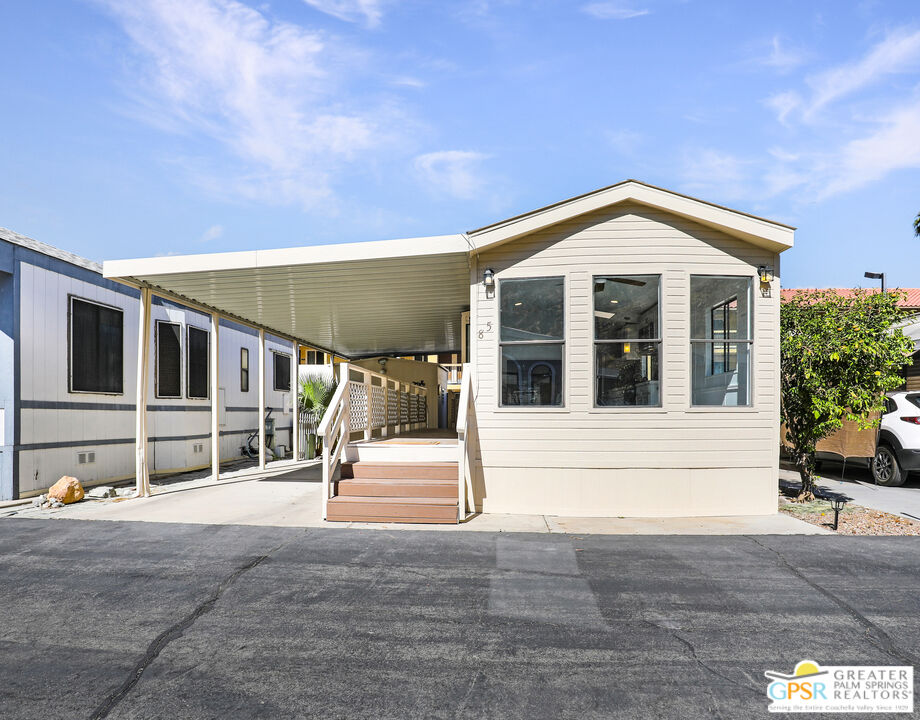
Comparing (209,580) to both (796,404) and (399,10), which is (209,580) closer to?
(796,404)

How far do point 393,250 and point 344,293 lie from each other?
1.76 m

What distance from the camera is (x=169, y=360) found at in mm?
9562

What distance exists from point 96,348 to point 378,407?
4.27 meters

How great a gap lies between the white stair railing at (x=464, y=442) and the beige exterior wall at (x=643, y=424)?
19cm

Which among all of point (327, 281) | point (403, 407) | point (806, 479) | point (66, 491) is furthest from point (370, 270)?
point (806, 479)

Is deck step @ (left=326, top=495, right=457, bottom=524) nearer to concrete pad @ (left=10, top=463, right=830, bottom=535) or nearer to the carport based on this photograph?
concrete pad @ (left=10, top=463, right=830, bottom=535)

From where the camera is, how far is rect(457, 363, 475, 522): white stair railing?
5.62 meters

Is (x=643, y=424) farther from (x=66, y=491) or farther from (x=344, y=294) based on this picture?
(x=66, y=491)

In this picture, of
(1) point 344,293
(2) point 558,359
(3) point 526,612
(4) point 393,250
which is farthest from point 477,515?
(1) point 344,293

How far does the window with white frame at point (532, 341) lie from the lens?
20.0ft

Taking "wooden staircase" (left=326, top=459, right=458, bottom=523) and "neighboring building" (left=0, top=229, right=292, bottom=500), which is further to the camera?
"neighboring building" (left=0, top=229, right=292, bottom=500)

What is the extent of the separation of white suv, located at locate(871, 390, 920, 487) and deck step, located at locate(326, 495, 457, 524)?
263 inches

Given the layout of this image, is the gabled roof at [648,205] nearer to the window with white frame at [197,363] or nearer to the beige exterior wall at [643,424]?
the beige exterior wall at [643,424]

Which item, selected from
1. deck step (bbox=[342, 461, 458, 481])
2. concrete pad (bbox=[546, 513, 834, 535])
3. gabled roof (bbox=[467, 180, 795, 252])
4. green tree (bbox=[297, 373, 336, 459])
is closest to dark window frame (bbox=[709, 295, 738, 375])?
gabled roof (bbox=[467, 180, 795, 252])
